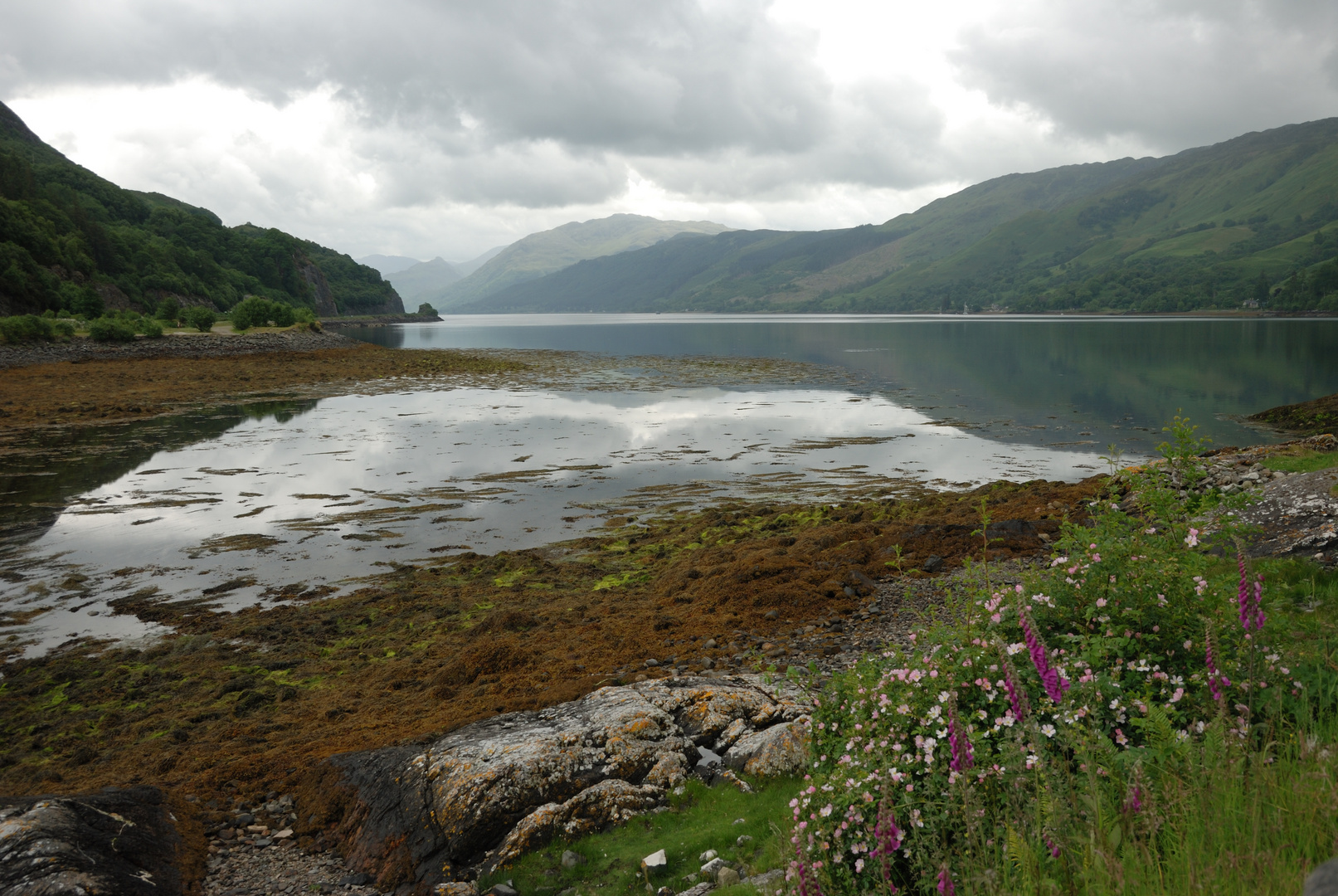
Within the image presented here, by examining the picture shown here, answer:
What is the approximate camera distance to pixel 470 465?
26828 mm

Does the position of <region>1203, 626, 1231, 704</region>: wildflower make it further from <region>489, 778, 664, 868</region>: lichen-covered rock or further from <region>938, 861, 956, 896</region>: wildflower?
<region>489, 778, 664, 868</region>: lichen-covered rock

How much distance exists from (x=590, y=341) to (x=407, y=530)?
100341mm

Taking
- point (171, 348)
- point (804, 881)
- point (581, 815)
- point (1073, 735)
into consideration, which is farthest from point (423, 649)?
point (171, 348)

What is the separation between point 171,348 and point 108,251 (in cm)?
6812

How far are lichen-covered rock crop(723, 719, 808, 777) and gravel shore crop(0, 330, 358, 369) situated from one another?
67.2m

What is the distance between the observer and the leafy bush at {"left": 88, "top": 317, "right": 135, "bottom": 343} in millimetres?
66119

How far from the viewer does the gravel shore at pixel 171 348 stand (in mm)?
56844

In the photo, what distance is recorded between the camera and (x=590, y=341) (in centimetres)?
11712

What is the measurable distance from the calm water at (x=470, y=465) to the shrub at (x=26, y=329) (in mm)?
35215

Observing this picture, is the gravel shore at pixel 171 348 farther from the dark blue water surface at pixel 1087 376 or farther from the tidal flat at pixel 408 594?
the tidal flat at pixel 408 594

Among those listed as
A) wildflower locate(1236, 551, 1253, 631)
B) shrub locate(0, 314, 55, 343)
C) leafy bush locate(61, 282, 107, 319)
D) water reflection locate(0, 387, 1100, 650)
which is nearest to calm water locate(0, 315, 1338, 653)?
water reflection locate(0, 387, 1100, 650)

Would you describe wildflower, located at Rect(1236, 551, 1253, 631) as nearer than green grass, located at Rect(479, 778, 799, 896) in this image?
Yes

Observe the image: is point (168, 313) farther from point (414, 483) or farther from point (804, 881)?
point (804, 881)

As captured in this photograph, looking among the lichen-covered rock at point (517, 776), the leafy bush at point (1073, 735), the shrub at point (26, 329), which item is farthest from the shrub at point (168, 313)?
the leafy bush at point (1073, 735)
